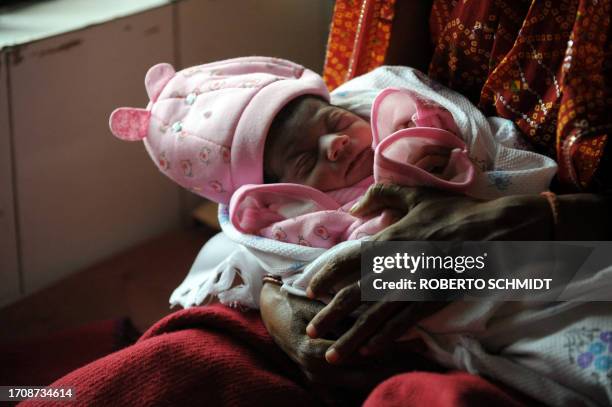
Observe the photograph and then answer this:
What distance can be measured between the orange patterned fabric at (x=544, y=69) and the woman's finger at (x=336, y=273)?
1.08 feet

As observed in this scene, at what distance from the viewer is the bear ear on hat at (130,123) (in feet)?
4.36

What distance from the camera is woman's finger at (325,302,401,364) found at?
0.98m

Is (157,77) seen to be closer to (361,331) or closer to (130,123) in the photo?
(130,123)

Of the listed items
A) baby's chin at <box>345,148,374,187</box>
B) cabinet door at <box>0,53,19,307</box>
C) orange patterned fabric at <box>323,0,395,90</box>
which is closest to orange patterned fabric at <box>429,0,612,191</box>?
orange patterned fabric at <box>323,0,395,90</box>

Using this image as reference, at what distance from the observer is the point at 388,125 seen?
1.18 metres

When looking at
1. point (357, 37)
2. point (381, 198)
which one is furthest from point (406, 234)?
point (357, 37)

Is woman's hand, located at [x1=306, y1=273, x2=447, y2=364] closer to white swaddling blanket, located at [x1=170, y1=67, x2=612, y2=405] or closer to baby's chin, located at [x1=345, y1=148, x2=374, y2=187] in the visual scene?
white swaddling blanket, located at [x1=170, y1=67, x2=612, y2=405]

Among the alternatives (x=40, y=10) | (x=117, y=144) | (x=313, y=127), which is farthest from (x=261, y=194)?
(x=40, y=10)

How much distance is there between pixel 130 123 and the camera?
1340 mm

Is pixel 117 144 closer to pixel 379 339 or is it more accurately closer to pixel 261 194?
pixel 261 194

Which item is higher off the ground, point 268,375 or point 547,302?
point 547,302

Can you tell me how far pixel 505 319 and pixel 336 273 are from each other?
225 millimetres

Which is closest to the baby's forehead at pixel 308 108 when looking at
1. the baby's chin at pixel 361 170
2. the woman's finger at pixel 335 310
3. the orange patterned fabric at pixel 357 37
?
the baby's chin at pixel 361 170

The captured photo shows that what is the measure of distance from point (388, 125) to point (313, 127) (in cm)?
12
